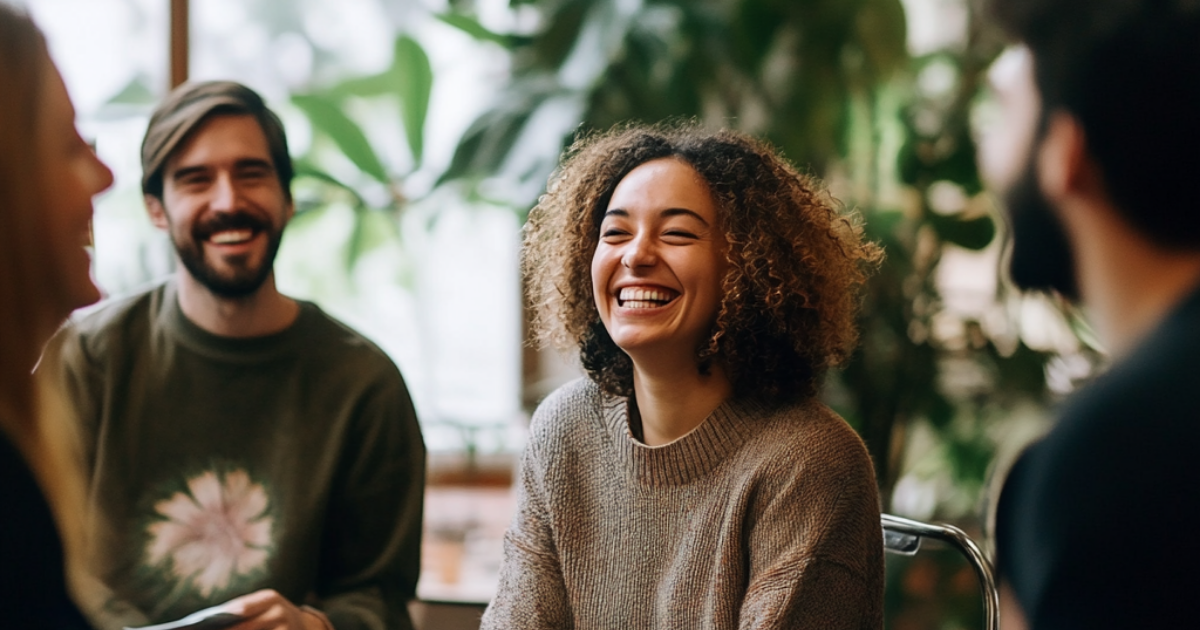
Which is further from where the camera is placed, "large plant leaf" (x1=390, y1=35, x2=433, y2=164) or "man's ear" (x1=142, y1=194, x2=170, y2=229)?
"large plant leaf" (x1=390, y1=35, x2=433, y2=164)

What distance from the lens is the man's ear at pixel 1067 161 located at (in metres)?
0.84

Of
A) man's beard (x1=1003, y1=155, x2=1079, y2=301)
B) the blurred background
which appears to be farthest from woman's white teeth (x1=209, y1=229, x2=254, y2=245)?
man's beard (x1=1003, y1=155, x2=1079, y2=301)

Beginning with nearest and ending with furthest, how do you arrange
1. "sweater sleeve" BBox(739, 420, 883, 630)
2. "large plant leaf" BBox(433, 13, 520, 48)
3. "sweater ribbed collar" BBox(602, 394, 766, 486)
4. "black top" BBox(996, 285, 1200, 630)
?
1. "black top" BBox(996, 285, 1200, 630)
2. "sweater sleeve" BBox(739, 420, 883, 630)
3. "sweater ribbed collar" BBox(602, 394, 766, 486)
4. "large plant leaf" BBox(433, 13, 520, 48)

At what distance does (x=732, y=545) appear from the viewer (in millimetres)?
1386

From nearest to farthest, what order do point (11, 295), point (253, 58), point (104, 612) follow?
point (11, 295) < point (104, 612) < point (253, 58)

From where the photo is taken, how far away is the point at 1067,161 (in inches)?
33.4

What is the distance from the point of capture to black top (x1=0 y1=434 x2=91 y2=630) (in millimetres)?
1017

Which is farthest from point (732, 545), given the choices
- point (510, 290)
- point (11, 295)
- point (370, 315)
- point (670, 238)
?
point (510, 290)

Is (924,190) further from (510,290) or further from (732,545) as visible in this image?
(732,545)

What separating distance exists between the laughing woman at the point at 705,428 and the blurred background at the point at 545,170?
0.91 meters

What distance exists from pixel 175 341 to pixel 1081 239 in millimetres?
1258

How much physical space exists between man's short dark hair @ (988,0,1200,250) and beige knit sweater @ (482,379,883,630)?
2.01 feet

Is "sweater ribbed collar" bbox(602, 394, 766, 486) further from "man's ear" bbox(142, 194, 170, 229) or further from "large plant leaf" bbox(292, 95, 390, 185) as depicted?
"large plant leaf" bbox(292, 95, 390, 185)

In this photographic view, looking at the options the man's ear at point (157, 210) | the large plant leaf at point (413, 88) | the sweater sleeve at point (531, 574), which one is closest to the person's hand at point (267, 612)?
the sweater sleeve at point (531, 574)
